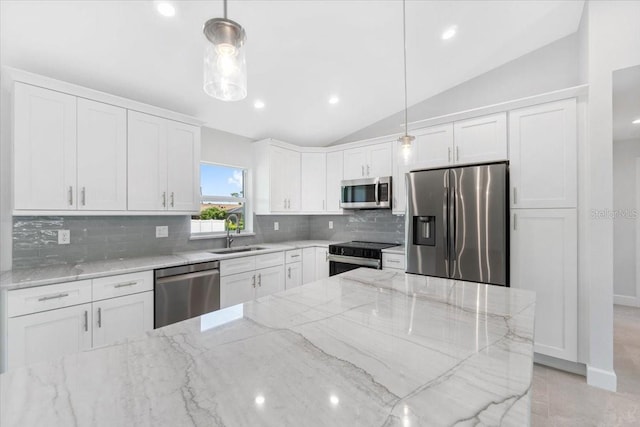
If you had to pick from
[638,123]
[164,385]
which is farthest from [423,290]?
[638,123]

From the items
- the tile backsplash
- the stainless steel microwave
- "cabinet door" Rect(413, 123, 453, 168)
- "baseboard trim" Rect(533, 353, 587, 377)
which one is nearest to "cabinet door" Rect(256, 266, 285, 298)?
the tile backsplash

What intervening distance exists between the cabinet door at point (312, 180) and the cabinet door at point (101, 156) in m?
2.35

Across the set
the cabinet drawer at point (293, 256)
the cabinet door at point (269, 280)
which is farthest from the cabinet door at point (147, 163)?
the cabinet drawer at point (293, 256)

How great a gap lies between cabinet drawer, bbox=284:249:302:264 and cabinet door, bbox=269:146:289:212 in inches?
25.4

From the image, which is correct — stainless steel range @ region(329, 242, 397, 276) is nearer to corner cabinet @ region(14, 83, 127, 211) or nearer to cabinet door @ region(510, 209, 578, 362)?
cabinet door @ region(510, 209, 578, 362)

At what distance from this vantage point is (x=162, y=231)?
302cm

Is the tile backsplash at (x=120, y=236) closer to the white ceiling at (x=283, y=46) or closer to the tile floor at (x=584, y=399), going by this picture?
the white ceiling at (x=283, y=46)

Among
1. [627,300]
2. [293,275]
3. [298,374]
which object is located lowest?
[627,300]

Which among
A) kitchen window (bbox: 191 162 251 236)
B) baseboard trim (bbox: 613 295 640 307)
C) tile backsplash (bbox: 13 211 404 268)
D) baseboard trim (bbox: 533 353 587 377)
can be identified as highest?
kitchen window (bbox: 191 162 251 236)

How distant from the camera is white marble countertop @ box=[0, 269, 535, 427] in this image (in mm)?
594

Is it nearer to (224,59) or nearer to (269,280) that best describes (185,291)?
(269,280)

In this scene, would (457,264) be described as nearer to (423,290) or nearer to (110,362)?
(423,290)

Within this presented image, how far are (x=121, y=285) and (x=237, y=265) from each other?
1.09 meters

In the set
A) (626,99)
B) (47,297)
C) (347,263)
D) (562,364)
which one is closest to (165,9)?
(47,297)
